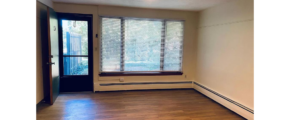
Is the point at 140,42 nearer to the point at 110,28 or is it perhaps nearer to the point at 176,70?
the point at 110,28

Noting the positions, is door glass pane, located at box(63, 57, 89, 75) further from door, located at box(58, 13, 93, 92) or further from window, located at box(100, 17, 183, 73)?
window, located at box(100, 17, 183, 73)

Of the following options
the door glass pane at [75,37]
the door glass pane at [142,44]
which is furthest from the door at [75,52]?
the door glass pane at [142,44]

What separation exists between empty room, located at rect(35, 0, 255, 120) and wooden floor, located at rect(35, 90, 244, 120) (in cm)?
2

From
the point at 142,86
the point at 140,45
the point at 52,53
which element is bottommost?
the point at 142,86

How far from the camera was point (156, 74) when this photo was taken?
14.4 feet

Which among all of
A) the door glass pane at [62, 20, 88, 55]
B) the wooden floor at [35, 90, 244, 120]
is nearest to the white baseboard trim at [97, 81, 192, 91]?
the wooden floor at [35, 90, 244, 120]

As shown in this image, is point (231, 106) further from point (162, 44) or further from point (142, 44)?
point (142, 44)

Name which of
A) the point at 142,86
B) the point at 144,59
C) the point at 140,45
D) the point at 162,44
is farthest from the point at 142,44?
the point at 142,86

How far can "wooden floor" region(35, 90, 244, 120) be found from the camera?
2.81m

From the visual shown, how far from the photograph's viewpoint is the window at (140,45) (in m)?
4.11

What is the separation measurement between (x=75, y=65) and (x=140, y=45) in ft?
5.53

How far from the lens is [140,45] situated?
14.0ft
